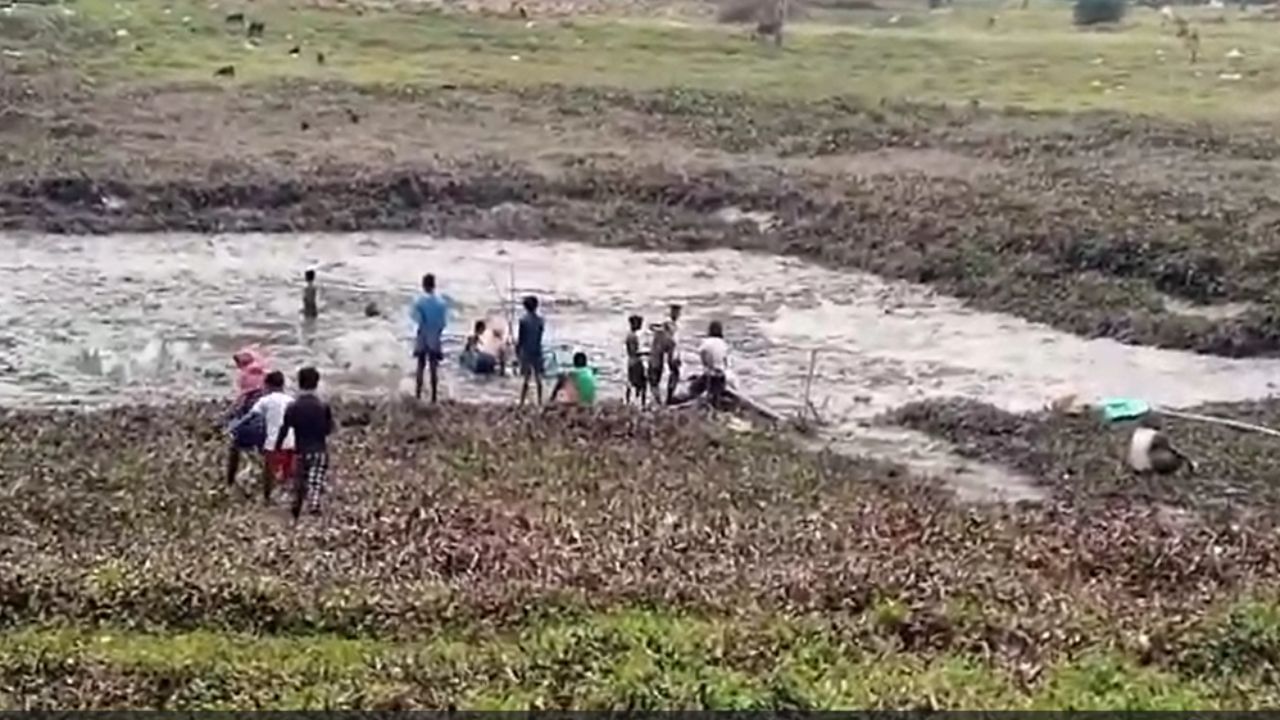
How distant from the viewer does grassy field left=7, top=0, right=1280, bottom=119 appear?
1902 inches

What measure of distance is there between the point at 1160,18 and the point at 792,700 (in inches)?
2169

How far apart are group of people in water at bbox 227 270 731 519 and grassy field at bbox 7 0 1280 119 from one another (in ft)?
60.9

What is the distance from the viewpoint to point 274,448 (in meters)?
17.9

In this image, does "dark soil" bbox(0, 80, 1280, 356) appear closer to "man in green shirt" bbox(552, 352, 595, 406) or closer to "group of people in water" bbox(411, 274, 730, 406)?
"group of people in water" bbox(411, 274, 730, 406)

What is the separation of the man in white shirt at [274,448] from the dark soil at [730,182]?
16.2 metres

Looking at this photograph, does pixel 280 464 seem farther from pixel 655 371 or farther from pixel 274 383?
pixel 655 371

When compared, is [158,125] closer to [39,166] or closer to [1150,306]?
[39,166]

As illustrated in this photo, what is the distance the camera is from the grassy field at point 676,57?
159 ft

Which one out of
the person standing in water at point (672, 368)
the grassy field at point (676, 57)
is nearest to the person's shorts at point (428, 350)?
the person standing in water at point (672, 368)

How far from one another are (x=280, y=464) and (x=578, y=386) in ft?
23.4

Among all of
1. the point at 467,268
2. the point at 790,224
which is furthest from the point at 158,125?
the point at 790,224

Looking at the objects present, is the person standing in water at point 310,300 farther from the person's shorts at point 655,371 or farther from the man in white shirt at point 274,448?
the man in white shirt at point 274,448

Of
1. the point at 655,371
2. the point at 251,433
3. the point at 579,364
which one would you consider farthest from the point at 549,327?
the point at 251,433

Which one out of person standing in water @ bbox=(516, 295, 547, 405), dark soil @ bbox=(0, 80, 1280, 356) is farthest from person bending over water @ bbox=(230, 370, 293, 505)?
dark soil @ bbox=(0, 80, 1280, 356)
